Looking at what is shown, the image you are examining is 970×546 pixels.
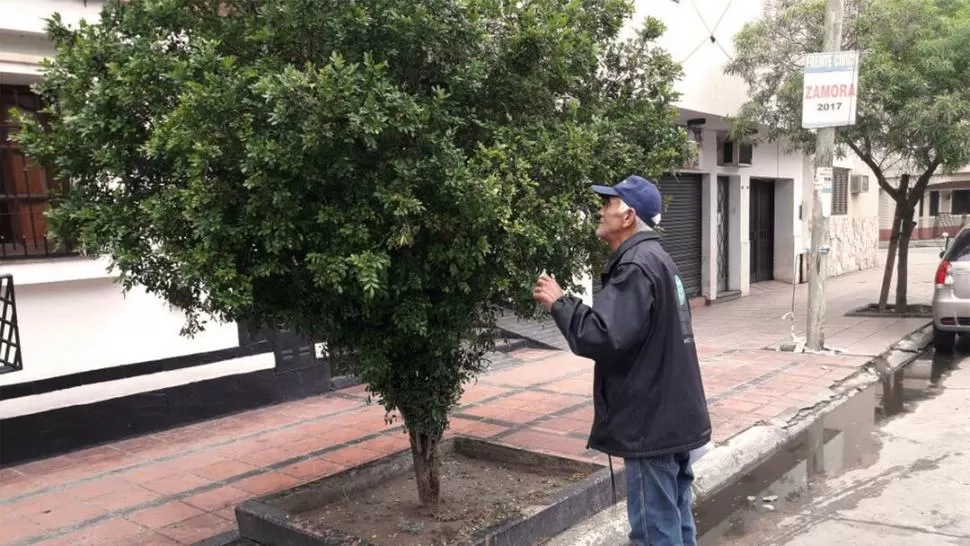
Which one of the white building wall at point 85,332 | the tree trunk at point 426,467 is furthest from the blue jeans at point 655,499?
the white building wall at point 85,332

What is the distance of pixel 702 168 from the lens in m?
13.6

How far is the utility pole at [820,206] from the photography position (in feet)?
27.0

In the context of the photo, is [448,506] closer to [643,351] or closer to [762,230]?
[643,351]

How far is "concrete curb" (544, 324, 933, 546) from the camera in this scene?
4102mm

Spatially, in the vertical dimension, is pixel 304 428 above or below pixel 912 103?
below

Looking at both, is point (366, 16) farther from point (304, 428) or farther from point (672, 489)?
point (304, 428)

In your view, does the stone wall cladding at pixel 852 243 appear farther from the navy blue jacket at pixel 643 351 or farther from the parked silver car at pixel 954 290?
the navy blue jacket at pixel 643 351

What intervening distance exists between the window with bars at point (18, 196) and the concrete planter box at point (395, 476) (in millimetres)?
2951

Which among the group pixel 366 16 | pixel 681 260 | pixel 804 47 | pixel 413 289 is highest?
pixel 804 47

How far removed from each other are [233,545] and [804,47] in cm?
1007

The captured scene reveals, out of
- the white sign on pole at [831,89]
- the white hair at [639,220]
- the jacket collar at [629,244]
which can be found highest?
the white sign on pole at [831,89]

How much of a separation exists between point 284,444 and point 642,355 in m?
3.64

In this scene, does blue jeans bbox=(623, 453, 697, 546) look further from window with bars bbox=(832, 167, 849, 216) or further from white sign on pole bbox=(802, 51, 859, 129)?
window with bars bbox=(832, 167, 849, 216)

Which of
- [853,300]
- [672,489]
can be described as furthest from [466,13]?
[853,300]
